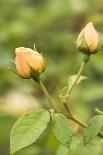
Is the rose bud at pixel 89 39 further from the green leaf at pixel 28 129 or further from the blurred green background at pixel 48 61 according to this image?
the blurred green background at pixel 48 61

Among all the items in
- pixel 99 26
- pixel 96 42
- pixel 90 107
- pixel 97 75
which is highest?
pixel 96 42

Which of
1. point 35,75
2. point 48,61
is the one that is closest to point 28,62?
point 35,75

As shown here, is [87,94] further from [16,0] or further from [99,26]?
[16,0]

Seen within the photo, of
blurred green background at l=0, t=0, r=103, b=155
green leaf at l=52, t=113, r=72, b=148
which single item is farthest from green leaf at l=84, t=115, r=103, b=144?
blurred green background at l=0, t=0, r=103, b=155

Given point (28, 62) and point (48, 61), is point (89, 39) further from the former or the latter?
point (48, 61)

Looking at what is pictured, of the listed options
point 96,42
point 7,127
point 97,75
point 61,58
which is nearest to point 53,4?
point 61,58

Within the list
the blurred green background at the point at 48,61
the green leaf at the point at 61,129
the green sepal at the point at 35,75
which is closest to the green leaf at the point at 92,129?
the green leaf at the point at 61,129
